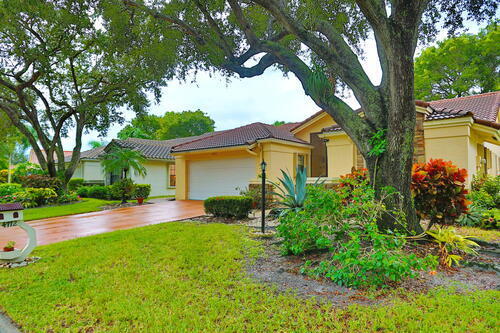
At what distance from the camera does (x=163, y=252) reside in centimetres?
539

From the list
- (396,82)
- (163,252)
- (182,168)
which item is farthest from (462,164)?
(182,168)

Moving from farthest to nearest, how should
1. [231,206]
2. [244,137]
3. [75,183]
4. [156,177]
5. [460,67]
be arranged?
1. [460,67]
2. [75,183]
3. [156,177]
4. [244,137]
5. [231,206]

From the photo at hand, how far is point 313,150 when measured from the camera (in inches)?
645

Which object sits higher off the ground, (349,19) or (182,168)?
(349,19)

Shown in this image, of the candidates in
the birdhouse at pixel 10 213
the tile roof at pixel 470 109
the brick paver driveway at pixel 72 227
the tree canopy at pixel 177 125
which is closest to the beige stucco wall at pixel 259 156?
the tile roof at pixel 470 109

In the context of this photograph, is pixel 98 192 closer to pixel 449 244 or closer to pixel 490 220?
pixel 449 244

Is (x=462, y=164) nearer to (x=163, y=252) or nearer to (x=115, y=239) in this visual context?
(x=163, y=252)

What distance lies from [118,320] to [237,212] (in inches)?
236

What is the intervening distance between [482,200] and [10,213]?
1163 centimetres

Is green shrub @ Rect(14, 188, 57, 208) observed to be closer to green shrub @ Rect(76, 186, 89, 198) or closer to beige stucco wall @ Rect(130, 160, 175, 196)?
green shrub @ Rect(76, 186, 89, 198)

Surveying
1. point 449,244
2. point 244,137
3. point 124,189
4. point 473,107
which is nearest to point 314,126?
point 244,137

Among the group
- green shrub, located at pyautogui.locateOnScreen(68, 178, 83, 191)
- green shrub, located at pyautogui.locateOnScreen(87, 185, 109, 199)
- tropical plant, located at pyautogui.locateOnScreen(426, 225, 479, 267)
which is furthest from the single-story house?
tropical plant, located at pyautogui.locateOnScreen(426, 225, 479, 267)

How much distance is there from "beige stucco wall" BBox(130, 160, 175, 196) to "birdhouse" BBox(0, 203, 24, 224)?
15.2 metres

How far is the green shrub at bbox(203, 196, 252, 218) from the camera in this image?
8938 mm
